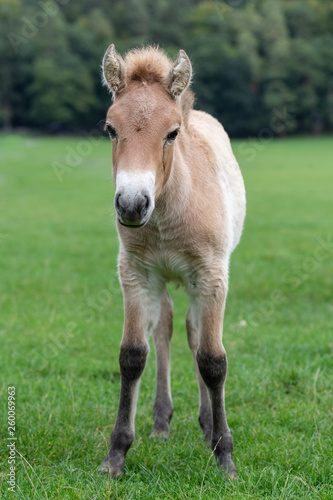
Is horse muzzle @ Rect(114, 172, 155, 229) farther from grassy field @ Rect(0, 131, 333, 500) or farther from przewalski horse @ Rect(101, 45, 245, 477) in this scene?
grassy field @ Rect(0, 131, 333, 500)

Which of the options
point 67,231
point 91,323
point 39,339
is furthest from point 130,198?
point 67,231

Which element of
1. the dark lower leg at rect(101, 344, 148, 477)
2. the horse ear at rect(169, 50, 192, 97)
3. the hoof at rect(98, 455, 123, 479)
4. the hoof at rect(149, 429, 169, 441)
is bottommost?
the hoof at rect(149, 429, 169, 441)

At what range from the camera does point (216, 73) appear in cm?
5659

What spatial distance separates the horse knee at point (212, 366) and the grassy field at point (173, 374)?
54cm

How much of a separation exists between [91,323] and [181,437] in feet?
9.93

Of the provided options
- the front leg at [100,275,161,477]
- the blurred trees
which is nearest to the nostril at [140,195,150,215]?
the front leg at [100,275,161,477]

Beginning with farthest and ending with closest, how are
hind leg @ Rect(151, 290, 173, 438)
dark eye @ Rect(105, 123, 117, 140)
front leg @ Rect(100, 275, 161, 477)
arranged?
hind leg @ Rect(151, 290, 173, 438), front leg @ Rect(100, 275, 161, 477), dark eye @ Rect(105, 123, 117, 140)

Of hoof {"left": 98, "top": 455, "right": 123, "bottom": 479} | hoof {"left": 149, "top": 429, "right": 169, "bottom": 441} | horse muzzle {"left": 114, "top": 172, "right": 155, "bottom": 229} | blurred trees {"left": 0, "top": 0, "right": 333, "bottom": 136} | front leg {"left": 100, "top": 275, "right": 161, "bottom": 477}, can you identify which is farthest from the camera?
blurred trees {"left": 0, "top": 0, "right": 333, "bottom": 136}

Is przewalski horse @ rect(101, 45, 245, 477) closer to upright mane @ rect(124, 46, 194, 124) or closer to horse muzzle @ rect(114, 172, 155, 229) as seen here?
upright mane @ rect(124, 46, 194, 124)

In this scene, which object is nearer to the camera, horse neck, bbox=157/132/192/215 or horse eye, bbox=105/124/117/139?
horse eye, bbox=105/124/117/139

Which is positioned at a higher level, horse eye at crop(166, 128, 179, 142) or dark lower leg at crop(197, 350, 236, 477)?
horse eye at crop(166, 128, 179, 142)

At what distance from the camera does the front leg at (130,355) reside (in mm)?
3801

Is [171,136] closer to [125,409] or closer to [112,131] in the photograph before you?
[112,131]

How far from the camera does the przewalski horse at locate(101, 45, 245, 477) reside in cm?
A: 329
